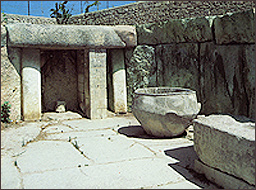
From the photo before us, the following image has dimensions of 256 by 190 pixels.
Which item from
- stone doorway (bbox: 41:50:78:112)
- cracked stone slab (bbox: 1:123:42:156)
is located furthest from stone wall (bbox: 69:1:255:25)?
cracked stone slab (bbox: 1:123:42:156)

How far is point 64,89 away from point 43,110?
0.63 metres

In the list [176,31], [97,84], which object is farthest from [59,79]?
[176,31]

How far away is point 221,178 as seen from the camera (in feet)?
8.02

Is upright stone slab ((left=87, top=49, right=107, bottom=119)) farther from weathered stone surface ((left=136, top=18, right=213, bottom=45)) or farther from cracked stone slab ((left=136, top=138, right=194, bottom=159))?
cracked stone slab ((left=136, top=138, right=194, bottom=159))

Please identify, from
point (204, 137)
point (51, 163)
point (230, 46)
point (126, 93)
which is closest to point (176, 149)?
point (204, 137)

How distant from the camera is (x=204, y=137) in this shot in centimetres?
265

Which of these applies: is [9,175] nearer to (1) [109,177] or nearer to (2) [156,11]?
(1) [109,177]

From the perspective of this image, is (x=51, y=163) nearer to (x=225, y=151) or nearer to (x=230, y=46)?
(x=225, y=151)

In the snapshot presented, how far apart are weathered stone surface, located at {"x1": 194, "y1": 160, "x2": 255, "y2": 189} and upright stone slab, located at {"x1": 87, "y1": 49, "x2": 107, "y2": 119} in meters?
2.92

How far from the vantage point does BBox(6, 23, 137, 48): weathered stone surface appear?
4.73m

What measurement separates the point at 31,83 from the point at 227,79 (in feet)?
11.4

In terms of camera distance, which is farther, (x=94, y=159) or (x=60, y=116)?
(x=60, y=116)

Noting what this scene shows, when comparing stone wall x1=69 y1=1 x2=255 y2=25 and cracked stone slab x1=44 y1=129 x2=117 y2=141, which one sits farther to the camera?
stone wall x1=69 y1=1 x2=255 y2=25

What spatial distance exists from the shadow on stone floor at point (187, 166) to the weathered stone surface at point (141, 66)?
8.10 ft
